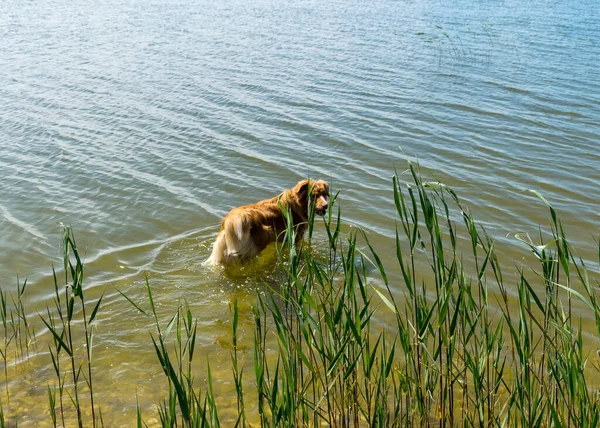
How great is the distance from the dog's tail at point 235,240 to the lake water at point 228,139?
0.89 feet

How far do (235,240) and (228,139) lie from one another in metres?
4.64

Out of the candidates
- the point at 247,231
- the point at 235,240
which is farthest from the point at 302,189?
the point at 235,240

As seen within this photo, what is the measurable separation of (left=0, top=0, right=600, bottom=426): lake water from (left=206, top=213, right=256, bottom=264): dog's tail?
0.89 ft

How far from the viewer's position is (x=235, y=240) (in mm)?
6605

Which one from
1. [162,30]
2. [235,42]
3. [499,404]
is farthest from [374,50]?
[499,404]

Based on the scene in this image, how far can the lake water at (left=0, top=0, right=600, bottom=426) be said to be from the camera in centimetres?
678

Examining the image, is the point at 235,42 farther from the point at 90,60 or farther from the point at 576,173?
the point at 576,173

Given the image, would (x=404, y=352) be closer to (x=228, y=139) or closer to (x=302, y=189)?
(x=302, y=189)

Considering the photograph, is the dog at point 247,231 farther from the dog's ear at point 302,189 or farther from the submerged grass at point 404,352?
the submerged grass at point 404,352

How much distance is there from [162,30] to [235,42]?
3.00 m

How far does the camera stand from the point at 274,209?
278 inches

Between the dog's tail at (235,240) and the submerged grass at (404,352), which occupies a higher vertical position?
the submerged grass at (404,352)

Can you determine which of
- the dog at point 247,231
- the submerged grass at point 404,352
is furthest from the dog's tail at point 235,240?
the submerged grass at point 404,352

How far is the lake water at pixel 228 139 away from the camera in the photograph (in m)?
6.78
